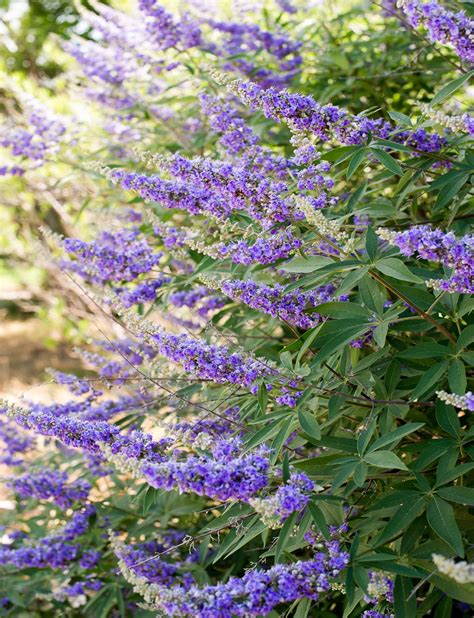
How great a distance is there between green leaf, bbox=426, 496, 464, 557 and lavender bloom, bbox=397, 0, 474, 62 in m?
1.51

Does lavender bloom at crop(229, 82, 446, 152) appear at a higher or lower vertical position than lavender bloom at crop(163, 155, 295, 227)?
higher

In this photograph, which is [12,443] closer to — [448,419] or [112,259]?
[112,259]

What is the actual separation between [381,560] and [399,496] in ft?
0.74

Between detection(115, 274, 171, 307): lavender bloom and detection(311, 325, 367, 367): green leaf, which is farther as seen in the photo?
detection(115, 274, 171, 307): lavender bloom

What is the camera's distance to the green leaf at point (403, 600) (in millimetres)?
2434

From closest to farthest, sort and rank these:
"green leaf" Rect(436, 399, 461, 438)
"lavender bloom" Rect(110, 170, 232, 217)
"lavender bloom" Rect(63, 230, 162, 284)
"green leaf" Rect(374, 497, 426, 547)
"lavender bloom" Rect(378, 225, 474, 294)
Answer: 1. "lavender bloom" Rect(378, 225, 474, 294)
2. "green leaf" Rect(374, 497, 426, 547)
3. "green leaf" Rect(436, 399, 461, 438)
4. "lavender bloom" Rect(110, 170, 232, 217)
5. "lavender bloom" Rect(63, 230, 162, 284)

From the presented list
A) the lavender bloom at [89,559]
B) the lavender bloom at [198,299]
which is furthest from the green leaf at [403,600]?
the lavender bloom at [89,559]

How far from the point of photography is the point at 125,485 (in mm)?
4930

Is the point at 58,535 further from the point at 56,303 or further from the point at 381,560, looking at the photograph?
the point at 56,303

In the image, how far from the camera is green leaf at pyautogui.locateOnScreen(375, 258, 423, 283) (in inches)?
101

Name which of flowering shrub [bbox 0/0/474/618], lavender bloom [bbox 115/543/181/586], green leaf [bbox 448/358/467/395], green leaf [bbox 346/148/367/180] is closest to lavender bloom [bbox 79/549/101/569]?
flowering shrub [bbox 0/0/474/618]

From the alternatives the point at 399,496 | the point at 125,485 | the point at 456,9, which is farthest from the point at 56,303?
the point at 399,496

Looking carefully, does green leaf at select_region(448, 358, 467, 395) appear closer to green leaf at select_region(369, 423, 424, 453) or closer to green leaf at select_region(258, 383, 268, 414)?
green leaf at select_region(369, 423, 424, 453)

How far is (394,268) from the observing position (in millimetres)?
Result: 2631
